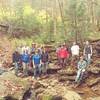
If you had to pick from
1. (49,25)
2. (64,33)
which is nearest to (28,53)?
(64,33)

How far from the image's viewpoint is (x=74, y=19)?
28125 mm

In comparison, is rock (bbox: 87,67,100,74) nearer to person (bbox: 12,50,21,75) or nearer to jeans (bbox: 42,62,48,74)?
jeans (bbox: 42,62,48,74)

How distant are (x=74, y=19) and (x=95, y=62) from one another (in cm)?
597

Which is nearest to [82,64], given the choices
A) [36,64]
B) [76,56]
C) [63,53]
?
[63,53]

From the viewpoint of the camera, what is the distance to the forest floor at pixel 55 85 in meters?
18.3

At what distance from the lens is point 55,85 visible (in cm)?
2097

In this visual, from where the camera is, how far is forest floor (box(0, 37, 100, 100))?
722 inches

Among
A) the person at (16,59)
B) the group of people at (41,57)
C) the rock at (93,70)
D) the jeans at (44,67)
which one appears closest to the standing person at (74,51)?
the group of people at (41,57)

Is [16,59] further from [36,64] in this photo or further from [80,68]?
[80,68]

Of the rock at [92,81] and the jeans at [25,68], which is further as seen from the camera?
the jeans at [25,68]

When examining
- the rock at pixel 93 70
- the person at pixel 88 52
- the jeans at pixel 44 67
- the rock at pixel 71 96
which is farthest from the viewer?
the jeans at pixel 44 67

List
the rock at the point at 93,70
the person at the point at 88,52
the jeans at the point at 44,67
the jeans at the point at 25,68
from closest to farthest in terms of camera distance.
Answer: the rock at the point at 93,70
the person at the point at 88,52
the jeans at the point at 44,67
the jeans at the point at 25,68

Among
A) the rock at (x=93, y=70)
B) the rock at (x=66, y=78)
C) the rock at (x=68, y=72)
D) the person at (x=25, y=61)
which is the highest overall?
the person at (x=25, y=61)

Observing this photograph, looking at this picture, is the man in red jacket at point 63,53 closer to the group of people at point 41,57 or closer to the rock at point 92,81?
the group of people at point 41,57
